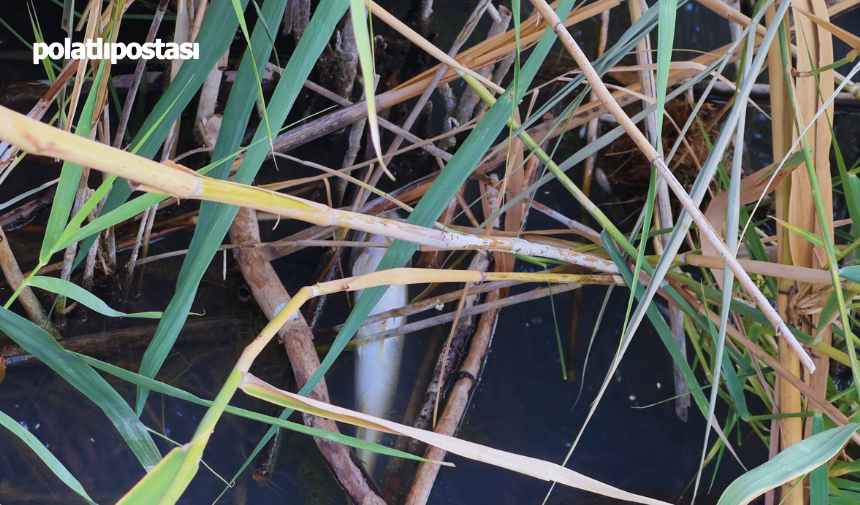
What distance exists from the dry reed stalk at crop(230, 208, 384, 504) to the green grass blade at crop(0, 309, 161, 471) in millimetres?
337

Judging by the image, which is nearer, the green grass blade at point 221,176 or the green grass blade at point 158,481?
the green grass blade at point 158,481

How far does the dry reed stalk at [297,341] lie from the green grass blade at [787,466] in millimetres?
600

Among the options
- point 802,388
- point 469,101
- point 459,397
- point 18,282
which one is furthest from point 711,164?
point 18,282

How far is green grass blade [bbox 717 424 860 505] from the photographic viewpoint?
385mm

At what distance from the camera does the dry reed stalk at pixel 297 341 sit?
33.4 inches

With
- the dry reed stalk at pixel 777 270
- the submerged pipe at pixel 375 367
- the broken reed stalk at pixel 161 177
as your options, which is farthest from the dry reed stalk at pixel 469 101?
the broken reed stalk at pixel 161 177

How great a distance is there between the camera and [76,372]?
47 cm

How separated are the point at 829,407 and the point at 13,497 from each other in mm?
1219

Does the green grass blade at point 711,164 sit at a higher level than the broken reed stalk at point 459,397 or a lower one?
higher

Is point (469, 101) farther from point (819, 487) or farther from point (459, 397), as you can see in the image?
point (819, 487)

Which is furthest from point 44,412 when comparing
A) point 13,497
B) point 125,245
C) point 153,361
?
point 153,361

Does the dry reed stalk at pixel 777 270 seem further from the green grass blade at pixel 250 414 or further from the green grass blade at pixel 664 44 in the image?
the green grass blade at pixel 250 414

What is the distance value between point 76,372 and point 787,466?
2.08ft

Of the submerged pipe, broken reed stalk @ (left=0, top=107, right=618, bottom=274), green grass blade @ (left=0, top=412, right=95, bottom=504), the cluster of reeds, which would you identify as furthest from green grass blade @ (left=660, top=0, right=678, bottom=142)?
the submerged pipe
